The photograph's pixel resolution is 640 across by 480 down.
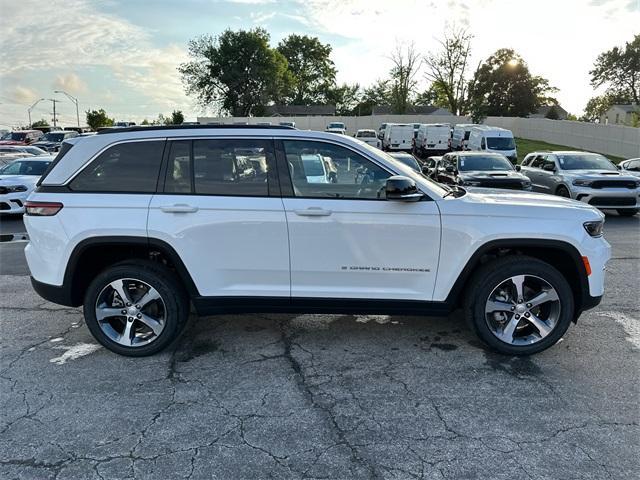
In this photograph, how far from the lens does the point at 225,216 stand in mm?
3629

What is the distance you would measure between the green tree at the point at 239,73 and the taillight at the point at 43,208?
59.6 m

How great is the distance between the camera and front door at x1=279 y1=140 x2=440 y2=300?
11.8ft

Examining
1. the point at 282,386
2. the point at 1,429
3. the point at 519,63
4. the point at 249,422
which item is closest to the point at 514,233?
the point at 282,386

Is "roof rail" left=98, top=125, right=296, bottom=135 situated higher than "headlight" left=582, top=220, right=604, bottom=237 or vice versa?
"roof rail" left=98, top=125, right=296, bottom=135

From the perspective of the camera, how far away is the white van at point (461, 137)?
27297mm

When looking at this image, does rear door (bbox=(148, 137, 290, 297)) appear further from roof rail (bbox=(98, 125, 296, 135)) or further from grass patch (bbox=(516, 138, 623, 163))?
grass patch (bbox=(516, 138, 623, 163))

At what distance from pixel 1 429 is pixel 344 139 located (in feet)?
10.3

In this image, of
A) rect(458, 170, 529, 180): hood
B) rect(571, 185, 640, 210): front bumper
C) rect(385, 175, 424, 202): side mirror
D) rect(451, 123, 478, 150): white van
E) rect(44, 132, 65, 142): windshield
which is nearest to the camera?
rect(385, 175, 424, 202): side mirror

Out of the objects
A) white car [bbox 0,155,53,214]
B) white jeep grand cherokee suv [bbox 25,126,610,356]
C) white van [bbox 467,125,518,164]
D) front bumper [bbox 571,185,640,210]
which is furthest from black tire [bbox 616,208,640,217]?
white car [bbox 0,155,53,214]

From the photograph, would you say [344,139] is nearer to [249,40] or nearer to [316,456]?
[316,456]

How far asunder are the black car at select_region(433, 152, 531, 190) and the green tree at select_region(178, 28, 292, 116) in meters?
51.0

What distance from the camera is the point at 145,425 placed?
2.94m

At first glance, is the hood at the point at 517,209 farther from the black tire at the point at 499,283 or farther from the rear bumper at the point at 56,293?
the rear bumper at the point at 56,293

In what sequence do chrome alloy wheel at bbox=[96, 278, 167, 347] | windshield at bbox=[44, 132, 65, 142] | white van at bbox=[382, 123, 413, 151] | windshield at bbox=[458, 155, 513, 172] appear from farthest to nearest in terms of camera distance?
windshield at bbox=[44, 132, 65, 142] < white van at bbox=[382, 123, 413, 151] < windshield at bbox=[458, 155, 513, 172] < chrome alloy wheel at bbox=[96, 278, 167, 347]
